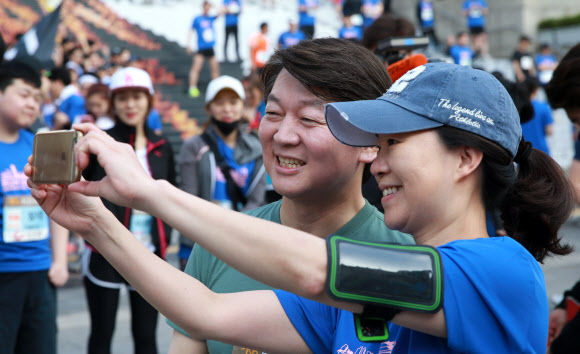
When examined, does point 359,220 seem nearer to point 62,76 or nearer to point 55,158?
point 55,158

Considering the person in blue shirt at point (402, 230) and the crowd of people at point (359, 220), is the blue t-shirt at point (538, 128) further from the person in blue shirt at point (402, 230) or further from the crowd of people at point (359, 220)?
the person in blue shirt at point (402, 230)

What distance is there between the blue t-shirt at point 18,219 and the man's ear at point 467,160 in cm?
321

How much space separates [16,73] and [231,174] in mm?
1695

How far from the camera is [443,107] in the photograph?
1.52 m

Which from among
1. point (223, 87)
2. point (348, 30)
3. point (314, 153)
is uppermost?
point (348, 30)

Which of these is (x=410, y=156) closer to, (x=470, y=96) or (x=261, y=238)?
(x=470, y=96)

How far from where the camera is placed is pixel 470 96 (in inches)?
60.1

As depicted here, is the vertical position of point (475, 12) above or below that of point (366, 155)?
above

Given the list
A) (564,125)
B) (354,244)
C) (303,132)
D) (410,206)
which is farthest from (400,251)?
(564,125)

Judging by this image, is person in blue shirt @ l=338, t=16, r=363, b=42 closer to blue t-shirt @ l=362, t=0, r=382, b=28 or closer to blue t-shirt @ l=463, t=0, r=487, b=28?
blue t-shirt @ l=362, t=0, r=382, b=28

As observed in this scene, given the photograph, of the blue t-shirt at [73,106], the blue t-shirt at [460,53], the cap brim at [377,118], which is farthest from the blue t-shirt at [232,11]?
the cap brim at [377,118]

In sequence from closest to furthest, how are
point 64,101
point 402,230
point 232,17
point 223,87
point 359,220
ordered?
point 402,230
point 359,220
point 223,87
point 64,101
point 232,17

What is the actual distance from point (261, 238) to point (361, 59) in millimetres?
983

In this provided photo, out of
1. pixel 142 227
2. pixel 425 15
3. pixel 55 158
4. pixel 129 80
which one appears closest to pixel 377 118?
pixel 55 158
